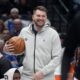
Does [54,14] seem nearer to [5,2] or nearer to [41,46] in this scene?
[5,2]

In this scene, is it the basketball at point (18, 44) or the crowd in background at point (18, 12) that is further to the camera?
the crowd in background at point (18, 12)

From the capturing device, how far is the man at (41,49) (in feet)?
25.8

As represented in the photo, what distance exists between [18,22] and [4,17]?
2.31 m

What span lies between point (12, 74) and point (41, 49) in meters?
0.56

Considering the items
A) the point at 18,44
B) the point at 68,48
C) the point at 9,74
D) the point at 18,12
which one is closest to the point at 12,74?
the point at 9,74

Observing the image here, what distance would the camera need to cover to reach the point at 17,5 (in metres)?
15.7

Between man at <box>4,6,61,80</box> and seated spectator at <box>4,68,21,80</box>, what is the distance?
0.16m

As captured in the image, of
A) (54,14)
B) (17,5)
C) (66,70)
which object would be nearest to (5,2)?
(17,5)

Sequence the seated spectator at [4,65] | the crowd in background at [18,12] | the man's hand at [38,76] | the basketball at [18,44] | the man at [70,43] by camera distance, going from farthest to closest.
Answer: the crowd in background at [18,12], the seated spectator at [4,65], the basketball at [18,44], the man's hand at [38,76], the man at [70,43]

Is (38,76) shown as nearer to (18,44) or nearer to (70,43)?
(18,44)

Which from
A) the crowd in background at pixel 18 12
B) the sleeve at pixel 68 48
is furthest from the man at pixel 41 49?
the crowd in background at pixel 18 12

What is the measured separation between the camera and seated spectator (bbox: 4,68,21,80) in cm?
793

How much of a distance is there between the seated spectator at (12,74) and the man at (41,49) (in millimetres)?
159

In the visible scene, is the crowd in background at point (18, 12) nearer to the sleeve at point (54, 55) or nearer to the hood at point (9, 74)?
the hood at point (9, 74)
